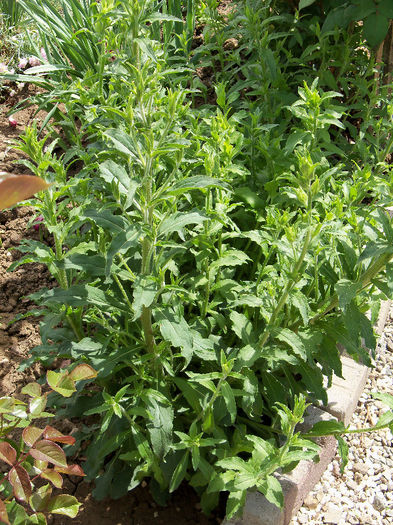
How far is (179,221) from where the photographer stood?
181 cm

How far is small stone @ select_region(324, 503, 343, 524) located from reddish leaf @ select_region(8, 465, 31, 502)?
1.44 m

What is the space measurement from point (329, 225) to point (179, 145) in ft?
1.85

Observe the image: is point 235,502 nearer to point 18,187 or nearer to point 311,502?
point 311,502

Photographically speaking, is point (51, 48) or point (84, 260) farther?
point (51, 48)

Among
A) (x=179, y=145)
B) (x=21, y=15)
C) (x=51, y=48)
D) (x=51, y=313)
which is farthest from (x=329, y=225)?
(x=21, y=15)

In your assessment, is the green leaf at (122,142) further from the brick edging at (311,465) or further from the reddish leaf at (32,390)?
the brick edging at (311,465)

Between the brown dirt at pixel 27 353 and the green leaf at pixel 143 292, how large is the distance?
611mm

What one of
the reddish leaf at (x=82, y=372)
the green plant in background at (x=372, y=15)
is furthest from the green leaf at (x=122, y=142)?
the green plant in background at (x=372, y=15)

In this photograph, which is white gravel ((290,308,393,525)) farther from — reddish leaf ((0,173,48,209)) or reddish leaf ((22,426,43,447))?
reddish leaf ((0,173,48,209))

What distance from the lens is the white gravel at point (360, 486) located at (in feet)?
8.03

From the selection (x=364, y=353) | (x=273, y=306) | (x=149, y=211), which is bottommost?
(x=364, y=353)

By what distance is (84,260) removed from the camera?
1.93 metres

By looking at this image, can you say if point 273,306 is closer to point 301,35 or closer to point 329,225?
point 329,225

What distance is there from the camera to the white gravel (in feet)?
8.03
